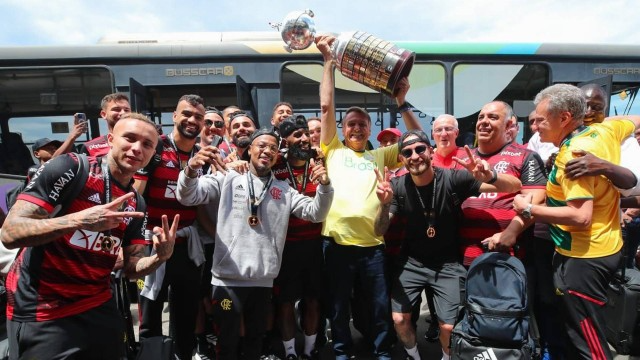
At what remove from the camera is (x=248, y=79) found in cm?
491

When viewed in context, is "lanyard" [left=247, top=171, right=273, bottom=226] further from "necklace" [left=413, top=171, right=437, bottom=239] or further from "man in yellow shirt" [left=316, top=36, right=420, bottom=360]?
"necklace" [left=413, top=171, right=437, bottom=239]

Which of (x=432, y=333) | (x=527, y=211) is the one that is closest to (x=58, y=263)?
(x=527, y=211)

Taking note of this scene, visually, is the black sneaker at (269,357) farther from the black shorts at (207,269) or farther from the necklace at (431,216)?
the necklace at (431,216)

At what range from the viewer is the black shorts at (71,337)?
179 centimetres

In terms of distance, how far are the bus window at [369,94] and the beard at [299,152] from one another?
185 cm

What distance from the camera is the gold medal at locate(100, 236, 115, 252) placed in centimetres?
192

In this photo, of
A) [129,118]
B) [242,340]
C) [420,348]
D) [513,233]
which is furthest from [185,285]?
[513,233]

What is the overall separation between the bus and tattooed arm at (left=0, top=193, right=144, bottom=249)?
3.22 m

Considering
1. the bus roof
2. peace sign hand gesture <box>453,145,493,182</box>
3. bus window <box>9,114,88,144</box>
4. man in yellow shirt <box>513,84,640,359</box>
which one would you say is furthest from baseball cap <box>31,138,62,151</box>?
man in yellow shirt <box>513,84,640,359</box>

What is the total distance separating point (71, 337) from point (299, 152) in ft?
6.35

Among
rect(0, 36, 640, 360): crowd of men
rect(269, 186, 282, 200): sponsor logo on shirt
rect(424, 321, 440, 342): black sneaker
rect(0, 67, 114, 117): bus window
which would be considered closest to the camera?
rect(0, 36, 640, 360): crowd of men

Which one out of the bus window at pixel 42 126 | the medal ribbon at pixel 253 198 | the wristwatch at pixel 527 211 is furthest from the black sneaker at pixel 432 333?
the bus window at pixel 42 126

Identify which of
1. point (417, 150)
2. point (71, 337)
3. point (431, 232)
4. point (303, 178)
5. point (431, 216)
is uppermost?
point (417, 150)

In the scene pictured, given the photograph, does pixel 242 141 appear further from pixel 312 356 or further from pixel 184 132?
pixel 312 356
